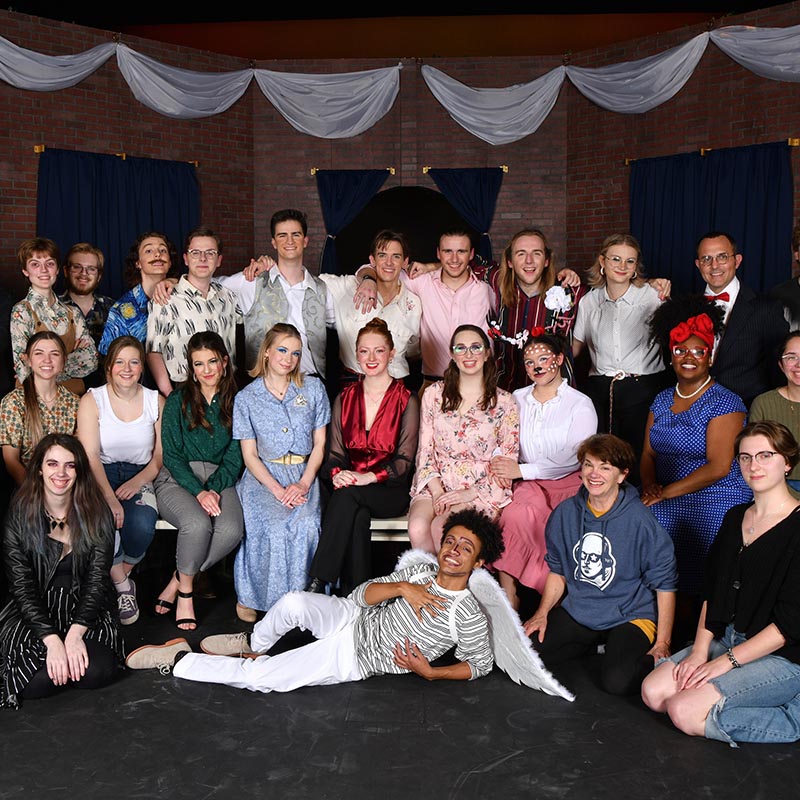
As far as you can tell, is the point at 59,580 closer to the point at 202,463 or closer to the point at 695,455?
the point at 202,463

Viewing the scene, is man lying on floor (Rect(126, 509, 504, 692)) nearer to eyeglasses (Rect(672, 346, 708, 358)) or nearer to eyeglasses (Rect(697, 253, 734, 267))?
eyeglasses (Rect(672, 346, 708, 358))

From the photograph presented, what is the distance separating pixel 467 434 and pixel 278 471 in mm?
900

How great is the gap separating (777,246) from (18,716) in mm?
6214

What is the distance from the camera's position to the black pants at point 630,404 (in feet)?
15.2

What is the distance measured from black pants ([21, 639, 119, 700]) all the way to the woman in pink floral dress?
1.38 m

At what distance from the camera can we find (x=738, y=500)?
12.8 feet

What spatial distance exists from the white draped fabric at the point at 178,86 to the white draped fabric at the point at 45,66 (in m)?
0.20

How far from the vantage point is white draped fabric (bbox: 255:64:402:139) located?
7801 mm

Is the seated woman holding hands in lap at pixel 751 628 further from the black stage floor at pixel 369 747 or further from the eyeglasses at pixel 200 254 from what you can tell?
the eyeglasses at pixel 200 254

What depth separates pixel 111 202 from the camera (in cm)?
765

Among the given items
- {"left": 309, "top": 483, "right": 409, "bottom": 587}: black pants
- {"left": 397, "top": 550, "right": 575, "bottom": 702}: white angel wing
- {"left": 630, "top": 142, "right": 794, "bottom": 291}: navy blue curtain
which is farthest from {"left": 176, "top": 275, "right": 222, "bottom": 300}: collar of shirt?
{"left": 630, "top": 142, "right": 794, "bottom": 291}: navy blue curtain

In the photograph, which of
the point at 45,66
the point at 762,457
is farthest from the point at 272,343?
the point at 45,66

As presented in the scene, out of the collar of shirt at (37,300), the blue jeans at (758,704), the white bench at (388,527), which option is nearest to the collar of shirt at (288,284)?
the collar of shirt at (37,300)

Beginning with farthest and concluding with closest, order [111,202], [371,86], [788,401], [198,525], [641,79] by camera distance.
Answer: [371,86] < [111,202] < [641,79] < [198,525] < [788,401]
